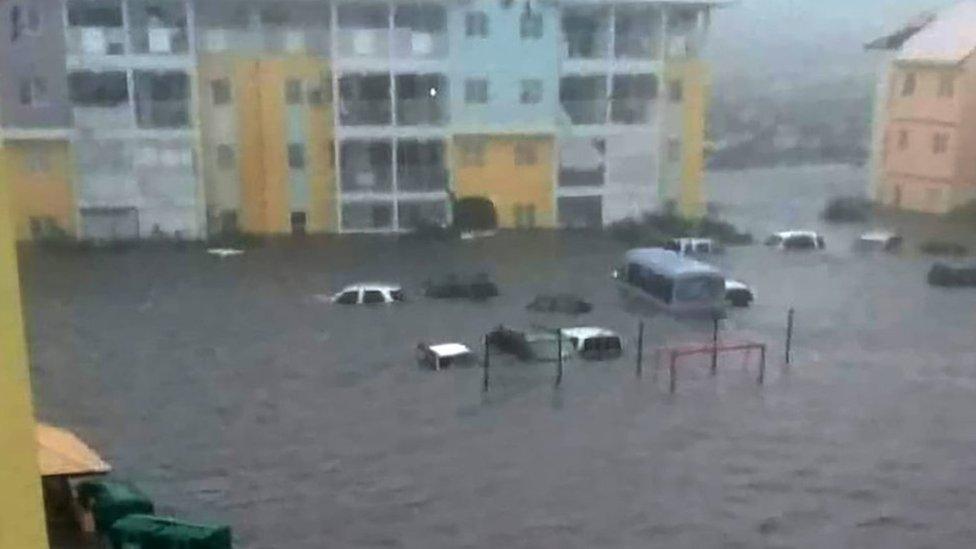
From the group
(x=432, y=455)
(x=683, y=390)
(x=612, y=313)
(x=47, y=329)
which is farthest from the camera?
(x=612, y=313)

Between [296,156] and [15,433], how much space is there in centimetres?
1231

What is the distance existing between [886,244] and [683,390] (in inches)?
251

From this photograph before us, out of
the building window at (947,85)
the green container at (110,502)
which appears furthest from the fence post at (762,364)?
the building window at (947,85)

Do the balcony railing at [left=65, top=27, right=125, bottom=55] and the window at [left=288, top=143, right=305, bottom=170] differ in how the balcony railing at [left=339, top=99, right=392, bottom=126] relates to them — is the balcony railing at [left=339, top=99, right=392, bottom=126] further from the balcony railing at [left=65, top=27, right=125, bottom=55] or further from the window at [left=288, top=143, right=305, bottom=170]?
the balcony railing at [left=65, top=27, right=125, bottom=55]

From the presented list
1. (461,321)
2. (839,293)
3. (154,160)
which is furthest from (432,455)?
(154,160)

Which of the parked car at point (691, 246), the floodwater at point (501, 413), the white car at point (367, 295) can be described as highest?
the parked car at point (691, 246)

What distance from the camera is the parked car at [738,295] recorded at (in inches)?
431

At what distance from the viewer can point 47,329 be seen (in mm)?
9734

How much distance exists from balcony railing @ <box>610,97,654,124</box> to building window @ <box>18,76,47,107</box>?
6.29 metres

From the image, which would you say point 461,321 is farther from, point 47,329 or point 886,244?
point 886,244

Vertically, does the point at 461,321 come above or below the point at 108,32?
below

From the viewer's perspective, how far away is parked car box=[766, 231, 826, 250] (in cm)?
1380

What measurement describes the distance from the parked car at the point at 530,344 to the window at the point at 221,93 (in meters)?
6.07

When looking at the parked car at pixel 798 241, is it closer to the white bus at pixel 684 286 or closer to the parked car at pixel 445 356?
the white bus at pixel 684 286
